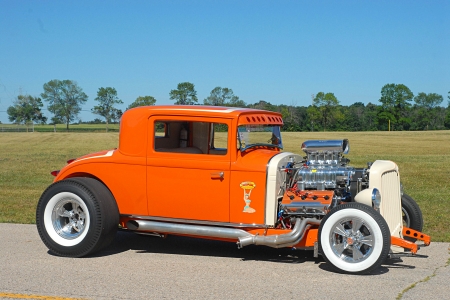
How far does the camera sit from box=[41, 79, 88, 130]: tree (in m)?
115

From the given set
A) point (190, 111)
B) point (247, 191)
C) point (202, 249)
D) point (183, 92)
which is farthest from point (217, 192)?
point (183, 92)

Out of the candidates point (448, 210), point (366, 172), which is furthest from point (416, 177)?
point (366, 172)

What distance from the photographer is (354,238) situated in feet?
19.4

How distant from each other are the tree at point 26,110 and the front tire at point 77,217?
112 m

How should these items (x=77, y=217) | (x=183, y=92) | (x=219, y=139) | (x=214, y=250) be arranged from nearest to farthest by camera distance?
(x=77, y=217) < (x=219, y=139) < (x=214, y=250) < (x=183, y=92)

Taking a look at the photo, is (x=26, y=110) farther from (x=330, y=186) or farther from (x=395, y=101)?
(x=330, y=186)

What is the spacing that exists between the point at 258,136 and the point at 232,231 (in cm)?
129

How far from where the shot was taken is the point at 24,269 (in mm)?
6020

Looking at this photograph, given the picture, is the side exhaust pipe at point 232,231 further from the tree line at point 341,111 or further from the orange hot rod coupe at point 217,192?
the tree line at point 341,111

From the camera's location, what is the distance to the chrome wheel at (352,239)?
587 cm

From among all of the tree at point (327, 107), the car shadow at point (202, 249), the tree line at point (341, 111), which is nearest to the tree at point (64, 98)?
the tree line at point (341, 111)

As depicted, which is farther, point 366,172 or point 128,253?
point 128,253

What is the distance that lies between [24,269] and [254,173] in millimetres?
2597

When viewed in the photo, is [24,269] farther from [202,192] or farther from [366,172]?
[366,172]
